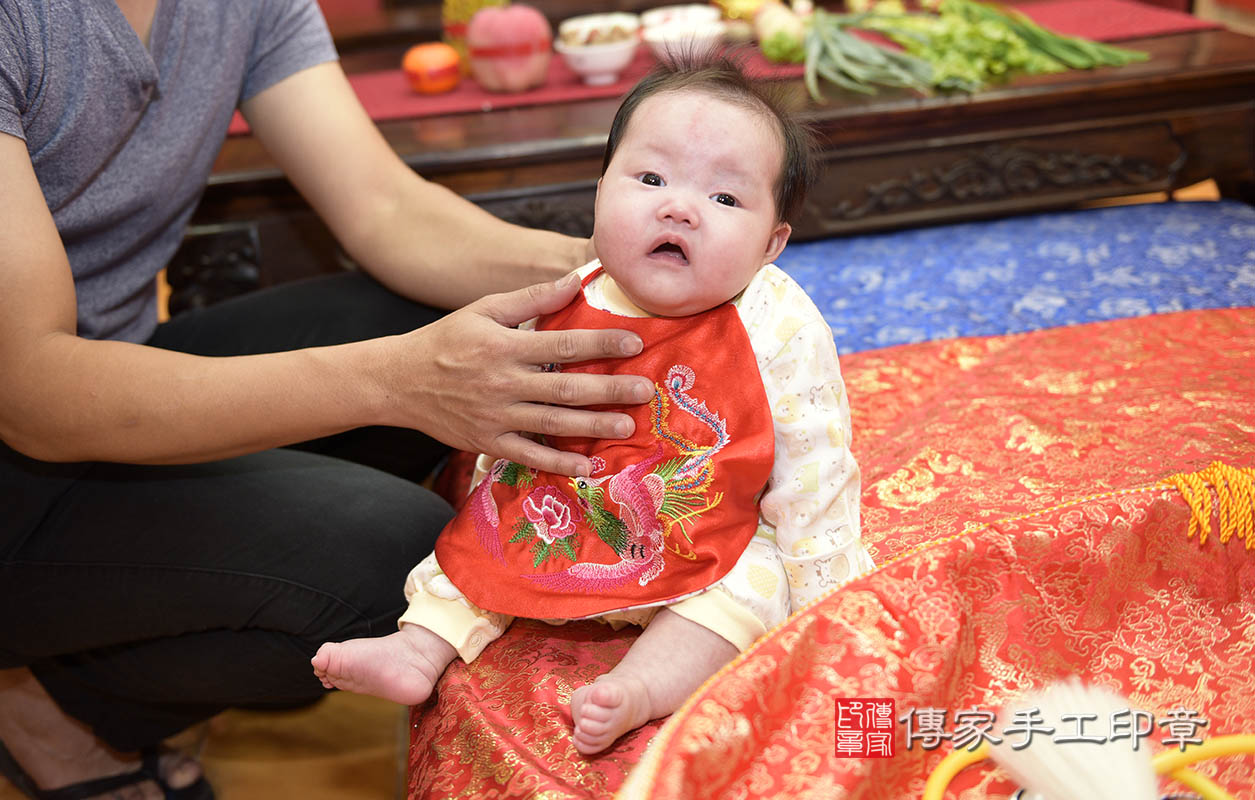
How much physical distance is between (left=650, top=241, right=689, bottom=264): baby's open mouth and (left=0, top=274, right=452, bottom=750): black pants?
18.6 inches

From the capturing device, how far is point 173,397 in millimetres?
969

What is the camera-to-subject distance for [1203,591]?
3.01 ft

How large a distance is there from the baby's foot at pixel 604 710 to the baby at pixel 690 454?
2cm

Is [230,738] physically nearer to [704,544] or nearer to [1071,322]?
[704,544]

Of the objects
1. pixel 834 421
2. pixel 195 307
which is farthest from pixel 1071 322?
pixel 195 307

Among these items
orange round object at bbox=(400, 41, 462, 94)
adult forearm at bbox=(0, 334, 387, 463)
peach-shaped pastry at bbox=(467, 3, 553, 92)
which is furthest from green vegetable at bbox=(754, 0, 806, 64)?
adult forearm at bbox=(0, 334, 387, 463)

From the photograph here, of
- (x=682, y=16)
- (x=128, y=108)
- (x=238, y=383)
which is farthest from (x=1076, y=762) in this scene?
(x=682, y=16)

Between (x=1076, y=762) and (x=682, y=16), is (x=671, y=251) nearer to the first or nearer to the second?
(x=1076, y=762)

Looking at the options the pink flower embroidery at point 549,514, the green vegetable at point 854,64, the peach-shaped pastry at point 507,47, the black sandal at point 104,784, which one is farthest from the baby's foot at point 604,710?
the peach-shaped pastry at point 507,47

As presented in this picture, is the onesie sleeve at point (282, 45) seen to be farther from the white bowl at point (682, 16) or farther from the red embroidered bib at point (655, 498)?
the white bowl at point (682, 16)

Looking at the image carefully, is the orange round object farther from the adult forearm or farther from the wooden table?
the adult forearm

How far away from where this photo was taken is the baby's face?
0.85 metres

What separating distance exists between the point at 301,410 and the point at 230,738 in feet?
2.68

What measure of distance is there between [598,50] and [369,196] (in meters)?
0.87
